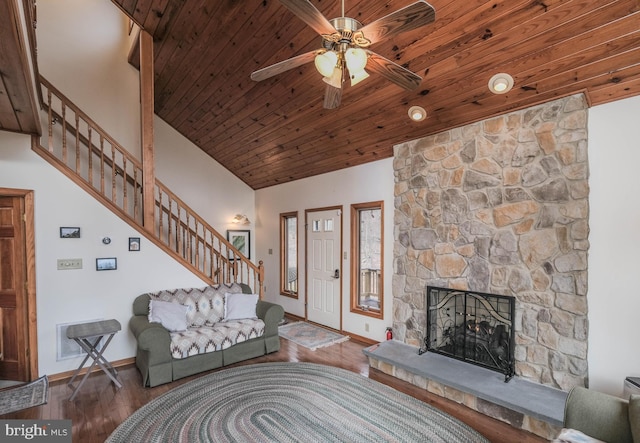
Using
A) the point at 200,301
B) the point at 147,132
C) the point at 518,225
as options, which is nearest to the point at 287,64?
the point at 518,225

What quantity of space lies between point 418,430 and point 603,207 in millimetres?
2388

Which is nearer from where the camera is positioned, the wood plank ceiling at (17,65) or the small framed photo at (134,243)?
the wood plank ceiling at (17,65)

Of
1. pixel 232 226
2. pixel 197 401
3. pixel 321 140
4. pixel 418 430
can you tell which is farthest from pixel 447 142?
pixel 232 226

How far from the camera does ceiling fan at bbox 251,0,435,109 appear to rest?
5.41 ft

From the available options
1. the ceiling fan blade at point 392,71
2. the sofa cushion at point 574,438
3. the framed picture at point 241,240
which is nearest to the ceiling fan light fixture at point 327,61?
the ceiling fan blade at point 392,71

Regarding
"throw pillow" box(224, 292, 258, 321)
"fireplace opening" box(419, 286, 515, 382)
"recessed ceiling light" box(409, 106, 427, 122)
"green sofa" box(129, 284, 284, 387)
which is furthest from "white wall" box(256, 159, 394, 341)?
"throw pillow" box(224, 292, 258, 321)

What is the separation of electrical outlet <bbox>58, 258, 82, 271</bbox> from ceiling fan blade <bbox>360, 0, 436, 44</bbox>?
3.86 metres

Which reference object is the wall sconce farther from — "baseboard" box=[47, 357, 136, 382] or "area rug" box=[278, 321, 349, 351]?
"baseboard" box=[47, 357, 136, 382]

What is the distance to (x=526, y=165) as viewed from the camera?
121 inches

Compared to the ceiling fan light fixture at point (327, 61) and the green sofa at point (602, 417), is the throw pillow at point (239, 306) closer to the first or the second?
the ceiling fan light fixture at point (327, 61)

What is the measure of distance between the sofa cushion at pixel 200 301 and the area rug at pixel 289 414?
33.0 inches

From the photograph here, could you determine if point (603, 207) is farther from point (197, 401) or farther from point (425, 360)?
point (197, 401)

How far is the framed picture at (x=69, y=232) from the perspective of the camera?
3596mm

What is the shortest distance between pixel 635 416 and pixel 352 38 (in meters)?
2.50
